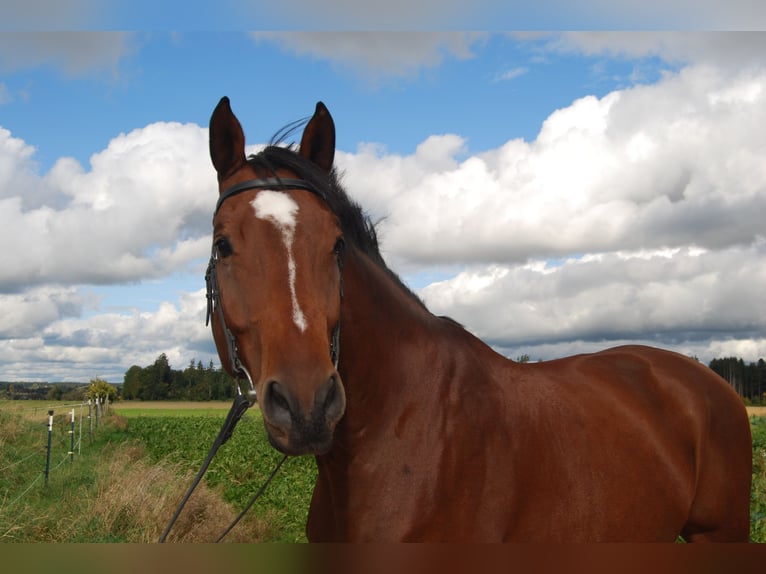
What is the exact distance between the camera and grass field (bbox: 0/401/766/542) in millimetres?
7000

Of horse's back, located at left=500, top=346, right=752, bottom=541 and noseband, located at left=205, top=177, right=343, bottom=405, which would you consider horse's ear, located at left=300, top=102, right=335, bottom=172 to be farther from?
horse's back, located at left=500, top=346, right=752, bottom=541

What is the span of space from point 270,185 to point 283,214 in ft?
0.79

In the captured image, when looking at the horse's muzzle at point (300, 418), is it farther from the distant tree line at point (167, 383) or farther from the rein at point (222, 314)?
the distant tree line at point (167, 383)

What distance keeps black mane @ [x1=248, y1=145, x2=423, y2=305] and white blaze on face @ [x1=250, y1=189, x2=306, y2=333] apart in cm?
21

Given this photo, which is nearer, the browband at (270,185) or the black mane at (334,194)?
the browband at (270,185)

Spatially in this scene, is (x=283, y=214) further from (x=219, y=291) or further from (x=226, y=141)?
(x=226, y=141)

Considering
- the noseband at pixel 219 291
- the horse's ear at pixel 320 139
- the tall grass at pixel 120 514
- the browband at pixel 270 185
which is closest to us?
the noseband at pixel 219 291

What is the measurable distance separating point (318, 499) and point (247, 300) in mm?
1333

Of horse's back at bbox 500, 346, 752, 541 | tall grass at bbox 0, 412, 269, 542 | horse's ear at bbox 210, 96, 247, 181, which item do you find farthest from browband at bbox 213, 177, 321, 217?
tall grass at bbox 0, 412, 269, 542

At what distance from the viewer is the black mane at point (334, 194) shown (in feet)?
9.77

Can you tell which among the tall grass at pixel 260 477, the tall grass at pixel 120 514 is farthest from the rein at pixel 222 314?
the tall grass at pixel 260 477

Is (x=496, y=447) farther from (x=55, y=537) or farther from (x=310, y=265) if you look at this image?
(x=55, y=537)

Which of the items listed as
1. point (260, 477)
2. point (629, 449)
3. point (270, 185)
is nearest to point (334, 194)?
point (270, 185)

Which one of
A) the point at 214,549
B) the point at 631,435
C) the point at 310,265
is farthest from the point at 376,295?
the point at 631,435
